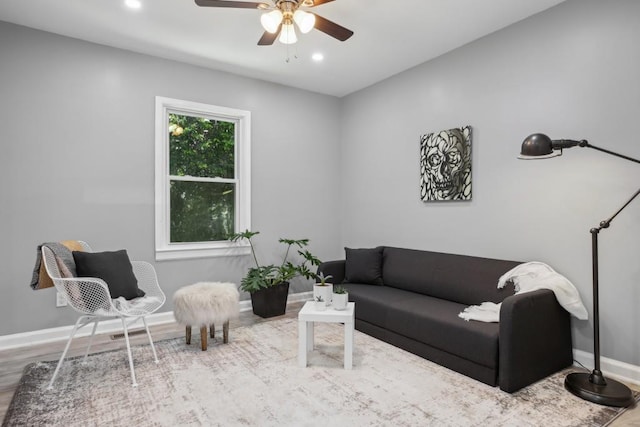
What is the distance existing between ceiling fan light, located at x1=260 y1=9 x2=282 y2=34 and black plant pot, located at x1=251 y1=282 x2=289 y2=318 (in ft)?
8.69

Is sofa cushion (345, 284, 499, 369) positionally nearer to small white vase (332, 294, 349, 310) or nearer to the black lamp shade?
small white vase (332, 294, 349, 310)

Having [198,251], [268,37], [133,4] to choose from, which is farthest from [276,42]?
[198,251]

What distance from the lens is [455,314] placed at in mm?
2895

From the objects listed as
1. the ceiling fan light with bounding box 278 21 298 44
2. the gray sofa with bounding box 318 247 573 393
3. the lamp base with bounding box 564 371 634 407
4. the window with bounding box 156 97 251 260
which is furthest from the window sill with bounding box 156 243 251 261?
the lamp base with bounding box 564 371 634 407

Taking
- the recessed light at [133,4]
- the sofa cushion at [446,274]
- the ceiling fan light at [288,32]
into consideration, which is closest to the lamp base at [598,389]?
the sofa cushion at [446,274]

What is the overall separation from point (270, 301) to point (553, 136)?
3140mm

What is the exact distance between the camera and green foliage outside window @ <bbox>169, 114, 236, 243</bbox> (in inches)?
161

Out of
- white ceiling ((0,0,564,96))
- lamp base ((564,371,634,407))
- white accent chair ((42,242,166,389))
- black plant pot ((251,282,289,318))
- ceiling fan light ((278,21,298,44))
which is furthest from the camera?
black plant pot ((251,282,289,318))

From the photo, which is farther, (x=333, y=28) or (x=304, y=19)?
(x=333, y=28)

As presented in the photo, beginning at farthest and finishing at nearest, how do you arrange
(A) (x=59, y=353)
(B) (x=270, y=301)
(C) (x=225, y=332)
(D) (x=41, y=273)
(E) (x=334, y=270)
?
(E) (x=334, y=270)
(B) (x=270, y=301)
(C) (x=225, y=332)
(A) (x=59, y=353)
(D) (x=41, y=273)

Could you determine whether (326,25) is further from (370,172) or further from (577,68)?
(370,172)

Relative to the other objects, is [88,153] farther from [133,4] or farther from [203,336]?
[203,336]

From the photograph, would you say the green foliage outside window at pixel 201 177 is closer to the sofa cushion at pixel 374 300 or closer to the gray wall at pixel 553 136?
the sofa cushion at pixel 374 300

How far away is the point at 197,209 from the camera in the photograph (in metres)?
4.24
